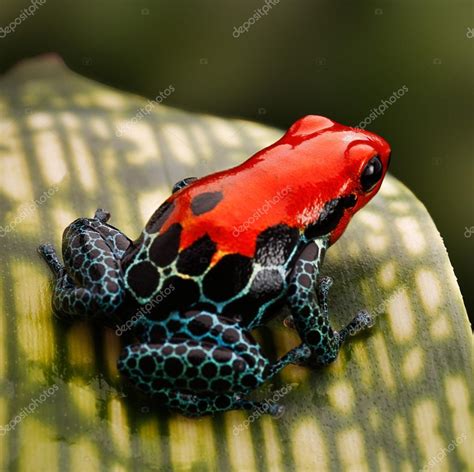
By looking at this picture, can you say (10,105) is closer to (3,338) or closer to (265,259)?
(3,338)

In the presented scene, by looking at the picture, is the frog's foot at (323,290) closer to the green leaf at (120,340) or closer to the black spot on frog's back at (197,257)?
the green leaf at (120,340)

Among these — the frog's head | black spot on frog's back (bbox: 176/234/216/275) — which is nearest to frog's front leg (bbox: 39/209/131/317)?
black spot on frog's back (bbox: 176/234/216/275)

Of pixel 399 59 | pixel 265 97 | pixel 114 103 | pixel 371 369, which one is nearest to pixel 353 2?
pixel 399 59

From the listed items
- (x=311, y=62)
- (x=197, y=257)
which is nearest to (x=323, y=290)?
(x=197, y=257)

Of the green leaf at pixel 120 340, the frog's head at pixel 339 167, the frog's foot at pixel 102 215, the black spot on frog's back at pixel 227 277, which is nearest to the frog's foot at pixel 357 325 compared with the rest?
the green leaf at pixel 120 340

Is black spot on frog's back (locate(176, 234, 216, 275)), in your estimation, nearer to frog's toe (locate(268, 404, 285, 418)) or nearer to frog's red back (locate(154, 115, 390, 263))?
frog's red back (locate(154, 115, 390, 263))

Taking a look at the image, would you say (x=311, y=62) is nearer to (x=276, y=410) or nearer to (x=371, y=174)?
(x=371, y=174)
